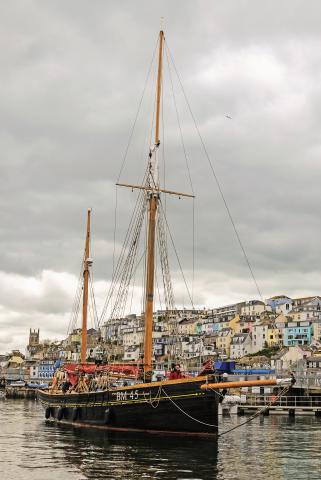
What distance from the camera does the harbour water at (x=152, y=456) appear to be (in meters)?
28.6

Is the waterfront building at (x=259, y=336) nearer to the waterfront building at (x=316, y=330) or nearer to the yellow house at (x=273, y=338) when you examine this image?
the yellow house at (x=273, y=338)

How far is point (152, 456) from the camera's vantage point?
33.4m

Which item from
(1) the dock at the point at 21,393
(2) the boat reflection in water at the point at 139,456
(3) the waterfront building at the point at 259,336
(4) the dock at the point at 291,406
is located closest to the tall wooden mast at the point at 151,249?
(2) the boat reflection in water at the point at 139,456

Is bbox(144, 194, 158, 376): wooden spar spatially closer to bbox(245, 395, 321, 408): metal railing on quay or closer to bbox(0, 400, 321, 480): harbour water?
bbox(0, 400, 321, 480): harbour water

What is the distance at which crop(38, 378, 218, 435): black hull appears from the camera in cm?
3891

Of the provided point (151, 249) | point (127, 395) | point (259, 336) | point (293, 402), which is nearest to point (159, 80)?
point (151, 249)

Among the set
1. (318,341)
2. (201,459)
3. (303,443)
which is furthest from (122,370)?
(318,341)

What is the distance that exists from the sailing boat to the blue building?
142670 mm

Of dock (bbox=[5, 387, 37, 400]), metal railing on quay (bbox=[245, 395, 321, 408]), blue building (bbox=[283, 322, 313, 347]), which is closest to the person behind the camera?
metal railing on quay (bbox=[245, 395, 321, 408])

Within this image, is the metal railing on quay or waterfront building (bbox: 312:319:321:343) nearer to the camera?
the metal railing on quay

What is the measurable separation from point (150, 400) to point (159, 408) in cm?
80

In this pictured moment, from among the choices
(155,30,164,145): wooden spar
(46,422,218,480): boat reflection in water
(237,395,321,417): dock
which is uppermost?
(155,30,164,145): wooden spar

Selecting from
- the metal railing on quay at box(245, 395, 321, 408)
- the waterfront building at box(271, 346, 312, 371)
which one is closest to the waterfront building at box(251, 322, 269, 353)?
the waterfront building at box(271, 346, 312, 371)

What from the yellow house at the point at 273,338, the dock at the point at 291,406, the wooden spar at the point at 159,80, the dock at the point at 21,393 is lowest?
the dock at the point at 21,393
